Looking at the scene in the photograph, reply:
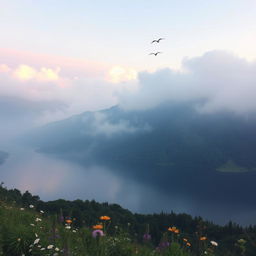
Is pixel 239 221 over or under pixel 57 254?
under

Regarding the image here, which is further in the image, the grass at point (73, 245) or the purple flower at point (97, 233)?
the grass at point (73, 245)

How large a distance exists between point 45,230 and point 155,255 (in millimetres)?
3342

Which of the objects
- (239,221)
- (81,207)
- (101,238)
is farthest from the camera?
(239,221)

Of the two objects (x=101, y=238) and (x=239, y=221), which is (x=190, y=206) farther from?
(x=101, y=238)

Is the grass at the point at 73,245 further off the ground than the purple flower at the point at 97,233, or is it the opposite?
the purple flower at the point at 97,233

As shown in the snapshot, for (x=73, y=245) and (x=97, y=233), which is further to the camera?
(x=73, y=245)

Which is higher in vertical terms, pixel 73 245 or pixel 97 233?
pixel 97 233

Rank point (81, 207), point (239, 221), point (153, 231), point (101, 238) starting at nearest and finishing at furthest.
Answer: point (101, 238) < point (153, 231) < point (81, 207) < point (239, 221)

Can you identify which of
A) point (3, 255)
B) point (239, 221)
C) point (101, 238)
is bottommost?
point (239, 221)

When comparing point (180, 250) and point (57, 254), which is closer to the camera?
point (57, 254)

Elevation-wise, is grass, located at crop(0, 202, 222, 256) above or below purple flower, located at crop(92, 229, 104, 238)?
below

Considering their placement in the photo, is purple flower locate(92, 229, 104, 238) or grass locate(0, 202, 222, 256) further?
grass locate(0, 202, 222, 256)

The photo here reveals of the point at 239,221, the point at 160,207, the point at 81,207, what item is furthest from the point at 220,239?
the point at 160,207

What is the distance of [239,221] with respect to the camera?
543 ft
